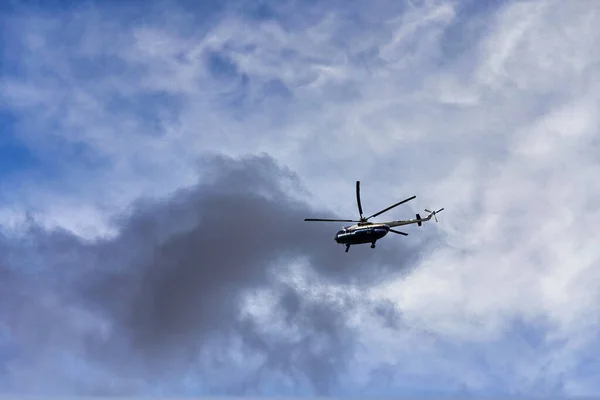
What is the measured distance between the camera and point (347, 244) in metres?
196

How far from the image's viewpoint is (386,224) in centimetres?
19638

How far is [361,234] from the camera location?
191625 millimetres

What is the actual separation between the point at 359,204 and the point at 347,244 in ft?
44.4

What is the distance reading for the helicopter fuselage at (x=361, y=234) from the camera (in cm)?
19138

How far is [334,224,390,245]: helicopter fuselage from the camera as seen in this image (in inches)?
7534

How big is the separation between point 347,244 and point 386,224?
47.0 ft

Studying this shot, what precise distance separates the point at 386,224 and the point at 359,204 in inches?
436

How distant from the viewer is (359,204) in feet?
641
